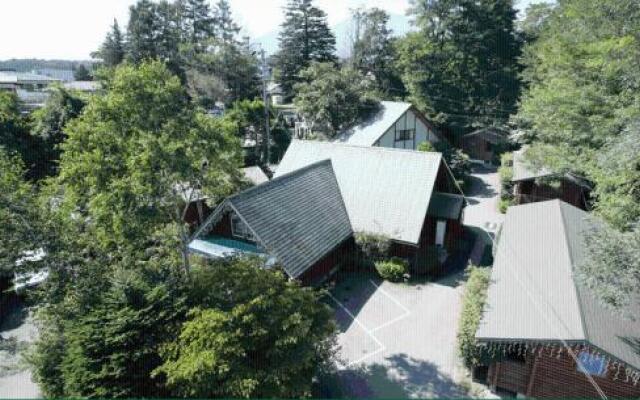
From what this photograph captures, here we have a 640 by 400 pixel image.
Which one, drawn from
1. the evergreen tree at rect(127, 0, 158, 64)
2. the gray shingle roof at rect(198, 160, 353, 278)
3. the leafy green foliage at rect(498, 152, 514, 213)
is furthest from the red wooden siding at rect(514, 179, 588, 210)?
the evergreen tree at rect(127, 0, 158, 64)

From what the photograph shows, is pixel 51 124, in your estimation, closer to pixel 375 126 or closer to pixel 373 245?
pixel 375 126

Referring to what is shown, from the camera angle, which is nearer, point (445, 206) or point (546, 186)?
point (445, 206)

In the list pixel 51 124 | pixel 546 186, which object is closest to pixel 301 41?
Result: pixel 51 124

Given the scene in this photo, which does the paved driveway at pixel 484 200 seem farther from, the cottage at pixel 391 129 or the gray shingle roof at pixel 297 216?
the gray shingle roof at pixel 297 216

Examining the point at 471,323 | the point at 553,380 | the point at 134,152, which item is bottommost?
the point at 553,380

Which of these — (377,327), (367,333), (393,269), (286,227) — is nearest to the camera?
(367,333)
